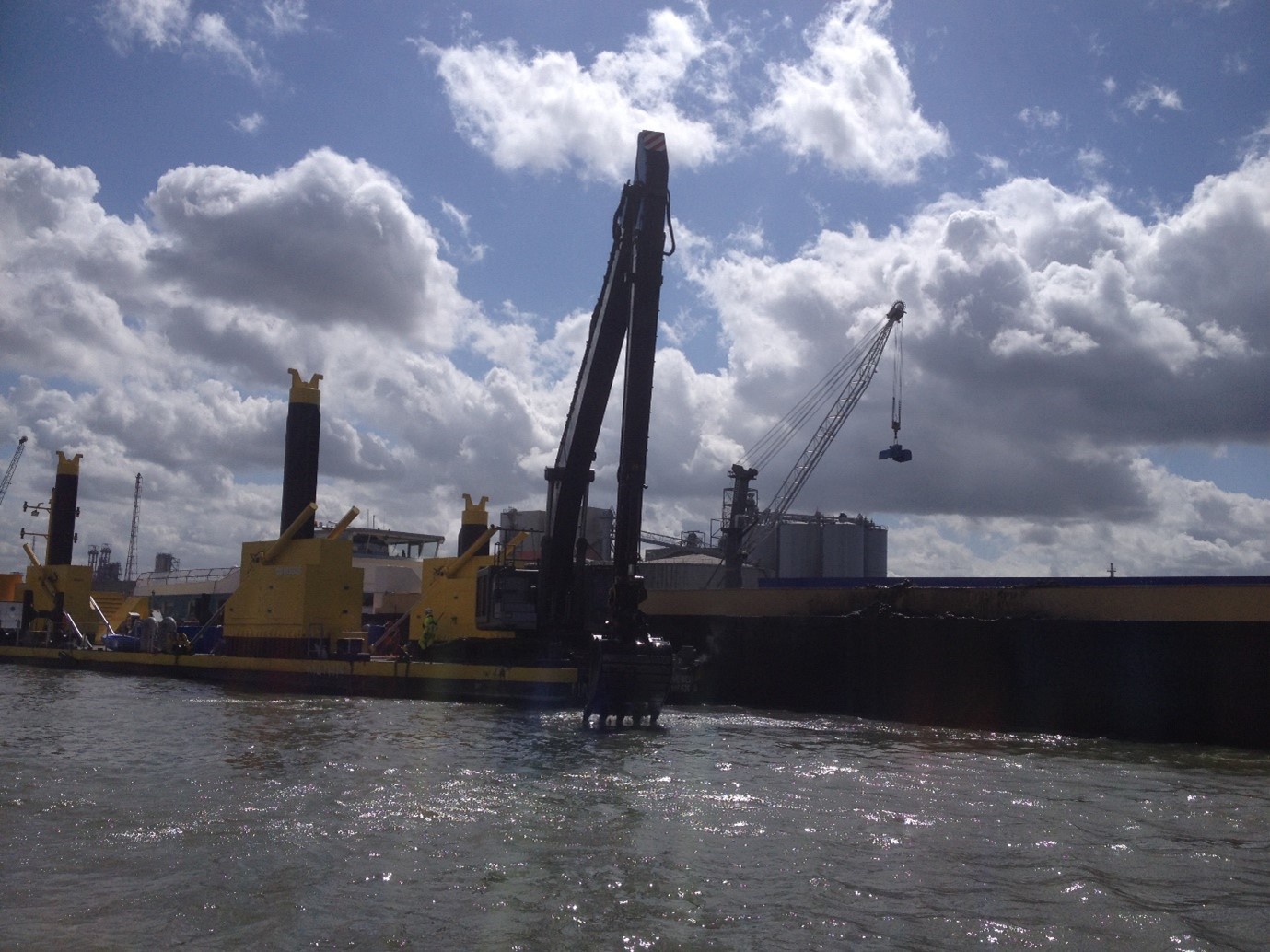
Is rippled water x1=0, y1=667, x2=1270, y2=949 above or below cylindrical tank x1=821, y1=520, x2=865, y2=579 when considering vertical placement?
below

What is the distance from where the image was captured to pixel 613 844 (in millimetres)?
10914

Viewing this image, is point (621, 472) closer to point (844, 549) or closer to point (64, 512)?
point (64, 512)

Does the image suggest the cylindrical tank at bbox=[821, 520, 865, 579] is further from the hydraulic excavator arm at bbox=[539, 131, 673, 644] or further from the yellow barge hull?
the hydraulic excavator arm at bbox=[539, 131, 673, 644]

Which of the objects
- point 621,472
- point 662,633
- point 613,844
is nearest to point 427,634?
point 662,633

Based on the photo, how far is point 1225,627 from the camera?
22.6 m

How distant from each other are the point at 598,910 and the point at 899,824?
477 centimetres

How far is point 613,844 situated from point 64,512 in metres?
43.1

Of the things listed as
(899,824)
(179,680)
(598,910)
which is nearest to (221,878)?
(598,910)

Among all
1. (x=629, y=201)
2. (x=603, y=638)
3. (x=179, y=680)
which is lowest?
(x=179, y=680)

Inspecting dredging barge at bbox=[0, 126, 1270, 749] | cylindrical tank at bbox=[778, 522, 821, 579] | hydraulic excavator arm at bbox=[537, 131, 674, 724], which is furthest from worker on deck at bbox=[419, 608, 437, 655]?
cylindrical tank at bbox=[778, 522, 821, 579]

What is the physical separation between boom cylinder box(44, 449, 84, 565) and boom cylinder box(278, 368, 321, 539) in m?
16.1

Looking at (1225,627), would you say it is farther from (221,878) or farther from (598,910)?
(221,878)

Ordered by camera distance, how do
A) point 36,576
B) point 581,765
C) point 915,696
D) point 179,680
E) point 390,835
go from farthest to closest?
1. point 36,576
2. point 179,680
3. point 915,696
4. point 581,765
5. point 390,835

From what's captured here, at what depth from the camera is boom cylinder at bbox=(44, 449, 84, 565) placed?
46.3 metres
